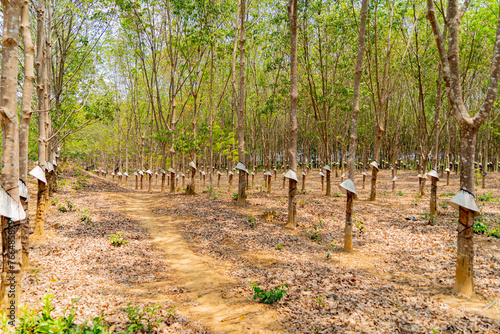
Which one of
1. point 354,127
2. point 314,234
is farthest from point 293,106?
point 314,234

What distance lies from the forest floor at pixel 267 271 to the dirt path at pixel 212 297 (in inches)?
1.0

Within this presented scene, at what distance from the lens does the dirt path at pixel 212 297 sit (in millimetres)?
4559

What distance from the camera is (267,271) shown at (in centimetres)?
663

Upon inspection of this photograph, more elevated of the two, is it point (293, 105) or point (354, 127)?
point (293, 105)

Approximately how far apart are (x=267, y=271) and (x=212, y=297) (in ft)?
5.15

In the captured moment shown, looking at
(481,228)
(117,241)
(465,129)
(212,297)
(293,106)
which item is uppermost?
(293,106)

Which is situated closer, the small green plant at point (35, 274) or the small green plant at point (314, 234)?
the small green plant at point (35, 274)

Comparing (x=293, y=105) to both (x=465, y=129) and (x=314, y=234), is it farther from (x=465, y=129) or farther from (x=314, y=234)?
(x=465, y=129)

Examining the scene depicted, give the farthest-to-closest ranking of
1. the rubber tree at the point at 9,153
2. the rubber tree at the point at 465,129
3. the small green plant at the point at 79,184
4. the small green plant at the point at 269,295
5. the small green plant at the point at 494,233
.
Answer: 1. the small green plant at the point at 79,184
2. the small green plant at the point at 494,233
3. the small green plant at the point at 269,295
4. the rubber tree at the point at 465,129
5. the rubber tree at the point at 9,153

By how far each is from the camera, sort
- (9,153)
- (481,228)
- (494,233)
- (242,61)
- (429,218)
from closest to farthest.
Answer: (9,153) < (494,233) < (481,228) < (429,218) < (242,61)

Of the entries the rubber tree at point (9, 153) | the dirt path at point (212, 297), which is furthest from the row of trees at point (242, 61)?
the dirt path at point (212, 297)

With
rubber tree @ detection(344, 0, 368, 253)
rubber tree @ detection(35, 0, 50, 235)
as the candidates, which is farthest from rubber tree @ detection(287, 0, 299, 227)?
rubber tree @ detection(35, 0, 50, 235)

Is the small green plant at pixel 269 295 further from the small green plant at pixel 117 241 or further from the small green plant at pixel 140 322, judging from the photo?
the small green plant at pixel 117 241

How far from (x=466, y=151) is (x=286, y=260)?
15.1 feet
